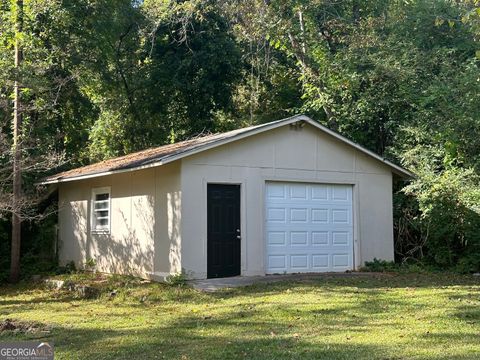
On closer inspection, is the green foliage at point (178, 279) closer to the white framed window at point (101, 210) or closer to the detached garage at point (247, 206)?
the detached garage at point (247, 206)

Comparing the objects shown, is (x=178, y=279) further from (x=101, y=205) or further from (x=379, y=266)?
(x=379, y=266)

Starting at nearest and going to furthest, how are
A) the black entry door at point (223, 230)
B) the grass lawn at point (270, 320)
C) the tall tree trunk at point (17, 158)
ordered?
the grass lawn at point (270, 320) < the black entry door at point (223, 230) < the tall tree trunk at point (17, 158)

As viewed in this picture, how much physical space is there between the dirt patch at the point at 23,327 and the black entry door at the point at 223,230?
460 centimetres

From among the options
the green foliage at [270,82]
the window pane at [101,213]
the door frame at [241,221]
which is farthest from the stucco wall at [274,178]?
the window pane at [101,213]

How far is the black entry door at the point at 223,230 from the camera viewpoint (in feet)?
42.1

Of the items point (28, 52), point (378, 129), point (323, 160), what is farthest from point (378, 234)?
point (28, 52)

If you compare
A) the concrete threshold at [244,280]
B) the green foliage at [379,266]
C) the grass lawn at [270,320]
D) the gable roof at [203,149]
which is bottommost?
the grass lawn at [270,320]

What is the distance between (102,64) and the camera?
2078 cm

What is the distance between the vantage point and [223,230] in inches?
512

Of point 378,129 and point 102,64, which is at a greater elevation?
point 102,64

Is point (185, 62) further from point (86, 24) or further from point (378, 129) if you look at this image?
point (378, 129)

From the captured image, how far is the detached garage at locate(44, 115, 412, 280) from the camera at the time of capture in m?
12.7

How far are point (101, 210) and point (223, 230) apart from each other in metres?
4.56

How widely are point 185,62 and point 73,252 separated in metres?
9.20
